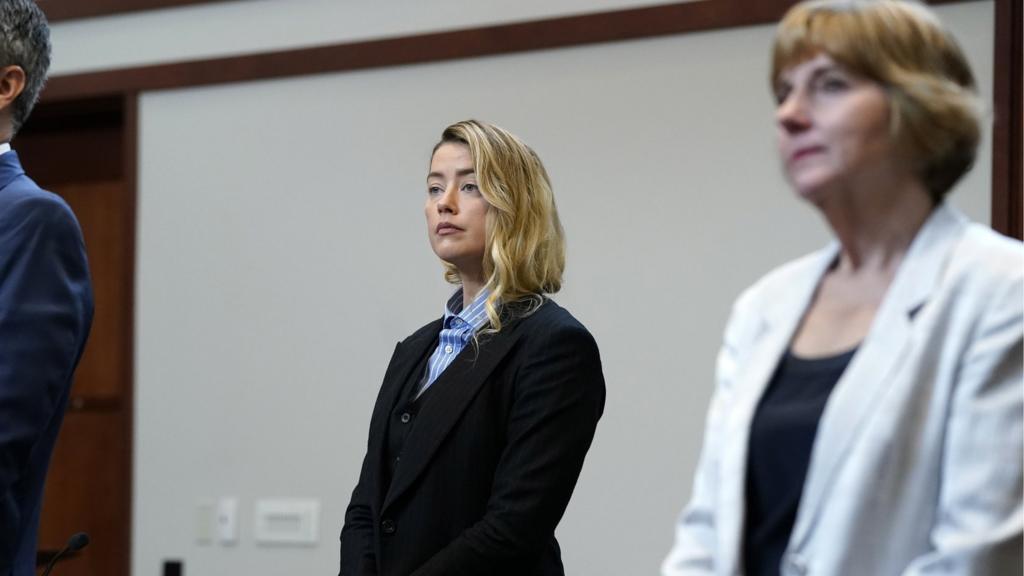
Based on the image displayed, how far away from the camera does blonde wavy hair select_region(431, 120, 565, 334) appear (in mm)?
2402

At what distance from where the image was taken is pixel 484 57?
414cm

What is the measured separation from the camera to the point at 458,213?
245 centimetres

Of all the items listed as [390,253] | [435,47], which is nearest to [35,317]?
[390,253]

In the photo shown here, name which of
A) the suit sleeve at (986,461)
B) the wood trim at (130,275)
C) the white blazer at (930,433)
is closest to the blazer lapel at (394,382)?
the white blazer at (930,433)

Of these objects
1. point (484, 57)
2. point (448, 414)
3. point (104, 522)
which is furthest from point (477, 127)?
point (104, 522)

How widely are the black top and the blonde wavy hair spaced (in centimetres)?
89

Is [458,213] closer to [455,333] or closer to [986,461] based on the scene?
[455,333]

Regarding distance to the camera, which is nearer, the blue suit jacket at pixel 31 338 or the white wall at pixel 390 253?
the blue suit jacket at pixel 31 338

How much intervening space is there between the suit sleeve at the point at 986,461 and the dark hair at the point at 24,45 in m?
1.55

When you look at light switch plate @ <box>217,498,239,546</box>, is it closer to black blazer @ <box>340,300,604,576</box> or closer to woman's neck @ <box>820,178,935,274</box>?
black blazer @ <box>340,300,604,576</box>

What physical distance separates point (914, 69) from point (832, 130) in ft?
0.35

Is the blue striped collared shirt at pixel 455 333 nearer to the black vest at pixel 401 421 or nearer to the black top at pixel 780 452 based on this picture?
the black vest at pixel 401 421

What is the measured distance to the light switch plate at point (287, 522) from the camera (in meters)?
4.27

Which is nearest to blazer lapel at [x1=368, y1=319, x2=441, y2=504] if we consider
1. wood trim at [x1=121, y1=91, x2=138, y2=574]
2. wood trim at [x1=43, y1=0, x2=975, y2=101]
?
wood trim at [x1=43, y1=0, x2=975, y2=101]
